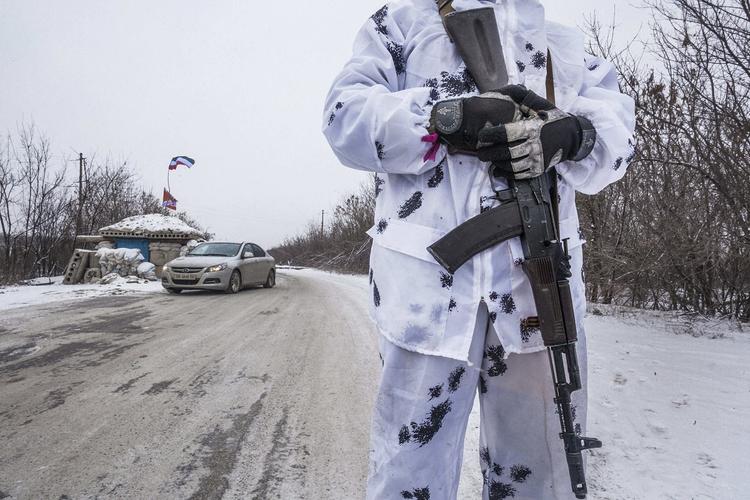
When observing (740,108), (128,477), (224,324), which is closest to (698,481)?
(128,477)

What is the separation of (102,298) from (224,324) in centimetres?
440

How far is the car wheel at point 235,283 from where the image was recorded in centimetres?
985

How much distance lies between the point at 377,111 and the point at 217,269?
30.4ft

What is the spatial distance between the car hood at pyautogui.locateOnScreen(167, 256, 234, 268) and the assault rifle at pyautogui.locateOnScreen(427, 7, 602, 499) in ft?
31.0

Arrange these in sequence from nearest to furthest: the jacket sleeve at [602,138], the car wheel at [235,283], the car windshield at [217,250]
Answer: the jacket sleeve at [602,138], the car wheel at [235,283], the car windshield at [217,250]

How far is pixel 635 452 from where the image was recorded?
78.0 inches

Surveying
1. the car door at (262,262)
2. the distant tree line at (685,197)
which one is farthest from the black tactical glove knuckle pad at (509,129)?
the car door at (262,262)

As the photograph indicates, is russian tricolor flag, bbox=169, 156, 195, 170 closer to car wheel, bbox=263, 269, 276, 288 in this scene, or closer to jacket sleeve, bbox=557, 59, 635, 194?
car wheel, bbox=263, 269, 276, 288

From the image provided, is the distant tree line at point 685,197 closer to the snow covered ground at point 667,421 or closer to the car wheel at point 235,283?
the snow covered ground at point 667,421

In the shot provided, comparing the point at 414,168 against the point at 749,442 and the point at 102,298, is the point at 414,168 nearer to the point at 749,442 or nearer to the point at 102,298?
the point at 749,442

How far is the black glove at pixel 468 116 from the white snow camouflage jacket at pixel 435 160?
0.13ft

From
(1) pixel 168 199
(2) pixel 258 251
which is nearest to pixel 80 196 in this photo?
(1) pixel 168 199

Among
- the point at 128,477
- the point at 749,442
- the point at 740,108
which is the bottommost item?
the point at 128,477

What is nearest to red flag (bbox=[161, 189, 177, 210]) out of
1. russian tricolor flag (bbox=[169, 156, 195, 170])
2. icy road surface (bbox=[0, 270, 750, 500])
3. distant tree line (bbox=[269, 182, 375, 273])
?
russian tricolor flag (bbox=[169, 156, 195, 170])
